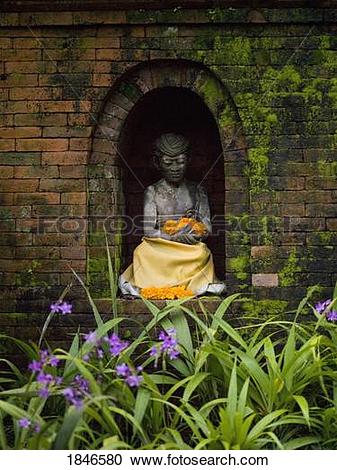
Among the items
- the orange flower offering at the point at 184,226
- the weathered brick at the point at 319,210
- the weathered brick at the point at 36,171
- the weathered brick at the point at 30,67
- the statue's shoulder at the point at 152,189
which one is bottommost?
the orange flower offering at the point at 184,226

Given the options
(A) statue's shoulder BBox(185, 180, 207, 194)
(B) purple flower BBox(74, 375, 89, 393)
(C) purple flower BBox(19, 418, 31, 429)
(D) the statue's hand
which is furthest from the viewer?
(A) statue's shoulder BBox(185, 180, 207, 194)

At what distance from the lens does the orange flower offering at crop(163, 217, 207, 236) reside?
5605 millimetres

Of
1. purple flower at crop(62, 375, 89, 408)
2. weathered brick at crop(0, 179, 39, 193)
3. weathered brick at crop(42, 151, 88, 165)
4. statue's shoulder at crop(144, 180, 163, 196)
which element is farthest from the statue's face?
purple flower at crop(62, 375, 89, 408)

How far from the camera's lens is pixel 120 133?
546cm

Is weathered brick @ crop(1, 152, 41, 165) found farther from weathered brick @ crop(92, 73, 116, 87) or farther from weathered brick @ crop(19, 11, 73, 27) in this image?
weathered brick @ crop(19, 11, 73, 27)

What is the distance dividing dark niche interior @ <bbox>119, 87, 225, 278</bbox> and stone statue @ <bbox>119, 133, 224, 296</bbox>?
301mm

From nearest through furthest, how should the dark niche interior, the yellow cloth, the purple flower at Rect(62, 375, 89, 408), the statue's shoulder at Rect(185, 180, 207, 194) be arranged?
the purple flower at Rect(62, 375, 89, 408) → the yellow cloth → the statue's shoulder at Rect(185, 180, 207, 194) → the dark niche interior

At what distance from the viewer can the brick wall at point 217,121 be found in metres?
5.24

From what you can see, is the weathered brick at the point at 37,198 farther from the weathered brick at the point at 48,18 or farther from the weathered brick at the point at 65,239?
the weathered brick at the point at 48,18

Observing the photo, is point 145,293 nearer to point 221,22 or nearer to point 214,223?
point 214,223

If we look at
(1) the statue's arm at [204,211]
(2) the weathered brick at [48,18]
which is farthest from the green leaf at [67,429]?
(2) the weathered brick at [48,18]

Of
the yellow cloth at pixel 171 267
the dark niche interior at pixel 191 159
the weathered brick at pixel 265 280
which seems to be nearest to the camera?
the weathered brick at pixel 265 280

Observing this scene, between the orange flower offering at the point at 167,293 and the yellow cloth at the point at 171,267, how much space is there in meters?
0.06
